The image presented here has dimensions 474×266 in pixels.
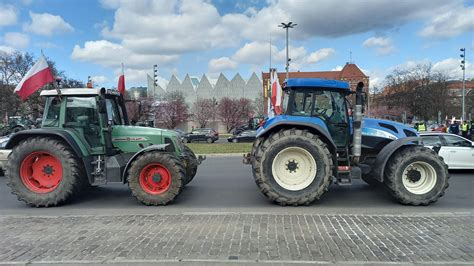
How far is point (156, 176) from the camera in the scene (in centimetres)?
756

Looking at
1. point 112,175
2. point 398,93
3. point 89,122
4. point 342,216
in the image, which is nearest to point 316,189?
point 342,216

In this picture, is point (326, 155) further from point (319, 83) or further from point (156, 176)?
point (156, 176)

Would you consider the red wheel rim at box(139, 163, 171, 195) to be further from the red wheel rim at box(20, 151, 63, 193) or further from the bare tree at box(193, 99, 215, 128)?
the bare tree at box(193, 99, 215, 128)

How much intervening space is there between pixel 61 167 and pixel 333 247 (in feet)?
19.0

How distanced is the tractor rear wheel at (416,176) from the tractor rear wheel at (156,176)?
4278mm

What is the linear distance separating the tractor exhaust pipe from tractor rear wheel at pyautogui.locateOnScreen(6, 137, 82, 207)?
5.77m

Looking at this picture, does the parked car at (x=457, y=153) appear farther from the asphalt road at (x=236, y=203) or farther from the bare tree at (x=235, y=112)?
the bare tree at (x=235, y=112)

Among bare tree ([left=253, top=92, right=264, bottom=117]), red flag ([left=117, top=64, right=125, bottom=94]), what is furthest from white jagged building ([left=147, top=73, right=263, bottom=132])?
red flag ([left=117, top=64, right=125, bottom=94])

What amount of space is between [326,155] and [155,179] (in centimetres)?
350

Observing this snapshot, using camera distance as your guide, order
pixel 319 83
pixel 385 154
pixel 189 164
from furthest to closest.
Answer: pixel 189 164
pixel 319 83
pixel 385 154

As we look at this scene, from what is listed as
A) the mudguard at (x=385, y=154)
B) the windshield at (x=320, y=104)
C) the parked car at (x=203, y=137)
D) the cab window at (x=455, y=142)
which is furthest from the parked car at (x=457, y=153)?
the parked car at (x=203, y=137)

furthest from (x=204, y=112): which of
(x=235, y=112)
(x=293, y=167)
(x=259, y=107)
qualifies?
(x=293, y=167)

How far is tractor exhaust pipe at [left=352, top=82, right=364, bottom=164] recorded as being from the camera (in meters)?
7.29

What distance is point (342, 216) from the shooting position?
6.35m
